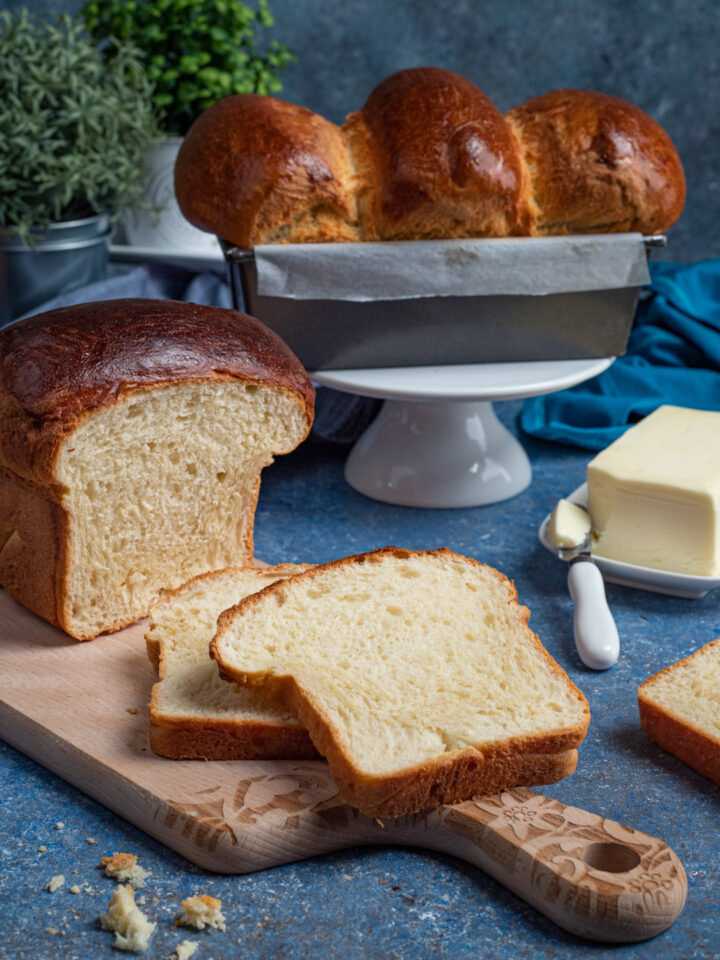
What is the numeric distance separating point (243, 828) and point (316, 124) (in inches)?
66.1

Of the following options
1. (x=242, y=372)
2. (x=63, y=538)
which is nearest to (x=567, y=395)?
(x=242, y=372)

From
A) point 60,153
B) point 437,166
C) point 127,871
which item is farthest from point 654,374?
point 127,871

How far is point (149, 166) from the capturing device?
3363mm

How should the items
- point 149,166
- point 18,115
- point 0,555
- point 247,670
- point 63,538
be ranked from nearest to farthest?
point 247,670 → point 63,538 → point 0,555 → point 18,115 → point 149,166

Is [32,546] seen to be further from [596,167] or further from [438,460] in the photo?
[596,167]

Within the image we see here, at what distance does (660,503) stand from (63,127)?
2.05m

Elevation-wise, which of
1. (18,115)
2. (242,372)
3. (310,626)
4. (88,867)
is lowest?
(88,867)

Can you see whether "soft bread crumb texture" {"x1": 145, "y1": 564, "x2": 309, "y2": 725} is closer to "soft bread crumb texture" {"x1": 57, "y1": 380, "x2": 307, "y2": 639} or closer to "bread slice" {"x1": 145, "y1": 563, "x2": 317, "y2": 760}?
"bread slice" {"x1": 145, "y1": 563, "x2": 317, "y2": 760}

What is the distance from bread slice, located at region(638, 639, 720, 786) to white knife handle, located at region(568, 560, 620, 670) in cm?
16

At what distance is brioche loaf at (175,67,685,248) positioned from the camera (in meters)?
2.41

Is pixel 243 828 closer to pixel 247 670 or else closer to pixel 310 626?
pixel 247 670

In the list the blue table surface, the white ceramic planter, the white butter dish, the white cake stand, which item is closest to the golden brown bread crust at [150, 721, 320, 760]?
the blue table surface

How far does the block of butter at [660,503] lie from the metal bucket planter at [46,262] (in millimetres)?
1740

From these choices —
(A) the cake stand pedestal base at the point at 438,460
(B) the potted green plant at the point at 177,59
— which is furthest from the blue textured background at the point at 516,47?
(A) the cake stand pedestal base at the point at 438,460
